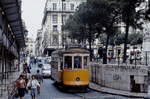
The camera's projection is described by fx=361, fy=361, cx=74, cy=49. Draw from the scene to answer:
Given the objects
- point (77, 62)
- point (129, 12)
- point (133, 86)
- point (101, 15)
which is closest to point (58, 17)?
point (101, 15)

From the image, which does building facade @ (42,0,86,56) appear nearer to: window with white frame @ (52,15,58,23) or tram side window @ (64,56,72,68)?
window with white frame @ (52,15,58,23)

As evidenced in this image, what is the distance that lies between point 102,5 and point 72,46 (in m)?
10.5

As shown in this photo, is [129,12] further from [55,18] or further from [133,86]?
[55,18]

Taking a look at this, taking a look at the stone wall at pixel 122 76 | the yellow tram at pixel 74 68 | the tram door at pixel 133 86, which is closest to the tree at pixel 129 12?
the stone wall at pixel 122 76

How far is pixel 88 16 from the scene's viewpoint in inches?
1661

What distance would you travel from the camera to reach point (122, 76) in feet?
94.3

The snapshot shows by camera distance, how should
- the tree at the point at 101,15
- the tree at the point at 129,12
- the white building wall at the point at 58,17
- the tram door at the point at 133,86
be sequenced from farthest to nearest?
1. the white building wall at the point at 58,17
2. the tree at the point at 101,15
3. the tree at the point at 129,12
4. the tram door at the point at 133,86

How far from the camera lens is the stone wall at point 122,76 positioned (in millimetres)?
27209

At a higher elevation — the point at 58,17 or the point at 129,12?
A: the point at 58,17

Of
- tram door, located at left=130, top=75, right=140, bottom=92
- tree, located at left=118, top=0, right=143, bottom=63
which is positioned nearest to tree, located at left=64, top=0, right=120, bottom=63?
tree, located at left=118, top=0, right=143, bottom=63

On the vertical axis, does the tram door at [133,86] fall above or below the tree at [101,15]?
below

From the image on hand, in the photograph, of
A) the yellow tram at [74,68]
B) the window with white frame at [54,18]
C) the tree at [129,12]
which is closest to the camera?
the yellow tram at [74,68]

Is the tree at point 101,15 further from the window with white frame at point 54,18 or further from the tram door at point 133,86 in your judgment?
the window with white frame at point 54,18

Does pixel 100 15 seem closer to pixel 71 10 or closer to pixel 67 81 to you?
pixel 67 81
